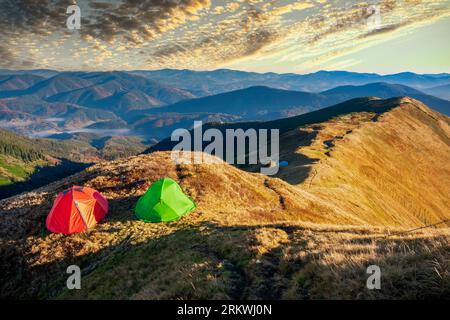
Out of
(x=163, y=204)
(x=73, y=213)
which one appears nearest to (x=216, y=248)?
(x=163, y=204)

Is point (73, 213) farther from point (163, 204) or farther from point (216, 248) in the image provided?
point (216, 248)

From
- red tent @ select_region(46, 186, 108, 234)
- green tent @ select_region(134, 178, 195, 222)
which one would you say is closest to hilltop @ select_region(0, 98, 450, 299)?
red tent @ select_region(46, 186, 108, 234)

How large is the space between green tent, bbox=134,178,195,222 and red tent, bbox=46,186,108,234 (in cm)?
380

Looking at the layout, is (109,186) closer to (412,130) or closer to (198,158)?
(198,158)

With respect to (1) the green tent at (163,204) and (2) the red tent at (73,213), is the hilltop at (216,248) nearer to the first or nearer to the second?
(2) the red tent at (73,213)

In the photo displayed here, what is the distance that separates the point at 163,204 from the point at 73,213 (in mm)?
7457

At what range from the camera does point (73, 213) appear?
2589 centimetres

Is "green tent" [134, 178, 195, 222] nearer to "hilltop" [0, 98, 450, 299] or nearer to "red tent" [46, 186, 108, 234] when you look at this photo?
"hilltop" [0, 98, 450, 299]

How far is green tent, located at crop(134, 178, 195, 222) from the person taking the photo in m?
27.4

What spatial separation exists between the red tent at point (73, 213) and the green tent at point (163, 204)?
3802 mm

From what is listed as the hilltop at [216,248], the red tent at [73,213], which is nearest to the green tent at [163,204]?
the hilltop at [216,248]

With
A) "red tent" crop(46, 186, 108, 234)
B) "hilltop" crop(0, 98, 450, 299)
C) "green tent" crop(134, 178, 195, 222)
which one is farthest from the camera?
"green tent" crop(134, 178, 195, 222)

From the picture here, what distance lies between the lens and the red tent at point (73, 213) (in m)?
25.6
